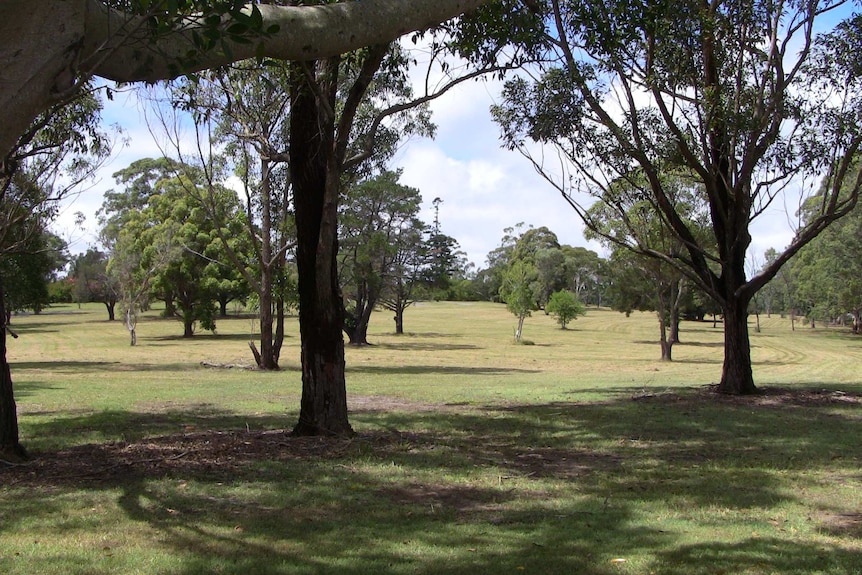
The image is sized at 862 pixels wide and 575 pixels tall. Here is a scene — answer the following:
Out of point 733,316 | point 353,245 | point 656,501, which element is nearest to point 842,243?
point 353,245

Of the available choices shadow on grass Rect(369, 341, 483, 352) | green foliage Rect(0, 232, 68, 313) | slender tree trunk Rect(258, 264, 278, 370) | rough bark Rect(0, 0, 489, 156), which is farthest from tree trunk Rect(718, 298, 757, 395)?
shadow on grass Rect(369, 341, 483, 352)

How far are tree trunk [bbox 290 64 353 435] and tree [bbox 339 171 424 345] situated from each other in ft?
118

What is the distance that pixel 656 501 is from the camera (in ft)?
23.0

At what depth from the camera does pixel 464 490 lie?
7465mm

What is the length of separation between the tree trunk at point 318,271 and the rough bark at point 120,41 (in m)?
4.33

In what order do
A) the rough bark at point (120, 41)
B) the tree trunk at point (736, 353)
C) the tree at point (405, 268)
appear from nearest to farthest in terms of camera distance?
the rough bark at point (120, 41) < the tree trunk at point (736, 353) < the tree at point (405, 268)

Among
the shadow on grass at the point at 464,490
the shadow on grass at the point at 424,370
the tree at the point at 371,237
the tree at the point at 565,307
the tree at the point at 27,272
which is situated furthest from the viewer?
the tree at the point at 565,307

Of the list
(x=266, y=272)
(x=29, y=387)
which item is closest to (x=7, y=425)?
(x=29, y=387)

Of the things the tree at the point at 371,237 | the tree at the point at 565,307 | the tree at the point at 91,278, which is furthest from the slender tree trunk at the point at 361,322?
the tree at the point at 91,278

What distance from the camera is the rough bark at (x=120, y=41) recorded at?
146 inches

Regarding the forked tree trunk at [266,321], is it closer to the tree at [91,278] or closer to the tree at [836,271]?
the tree at [836,271]

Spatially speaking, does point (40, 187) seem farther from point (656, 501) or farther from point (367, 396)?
point (656, 501)

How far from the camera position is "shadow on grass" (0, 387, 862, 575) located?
17.2 ft

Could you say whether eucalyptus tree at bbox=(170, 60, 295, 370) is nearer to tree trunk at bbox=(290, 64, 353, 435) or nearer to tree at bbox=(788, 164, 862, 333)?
tree trunk at bbox=(290, 64, 353, 435)
